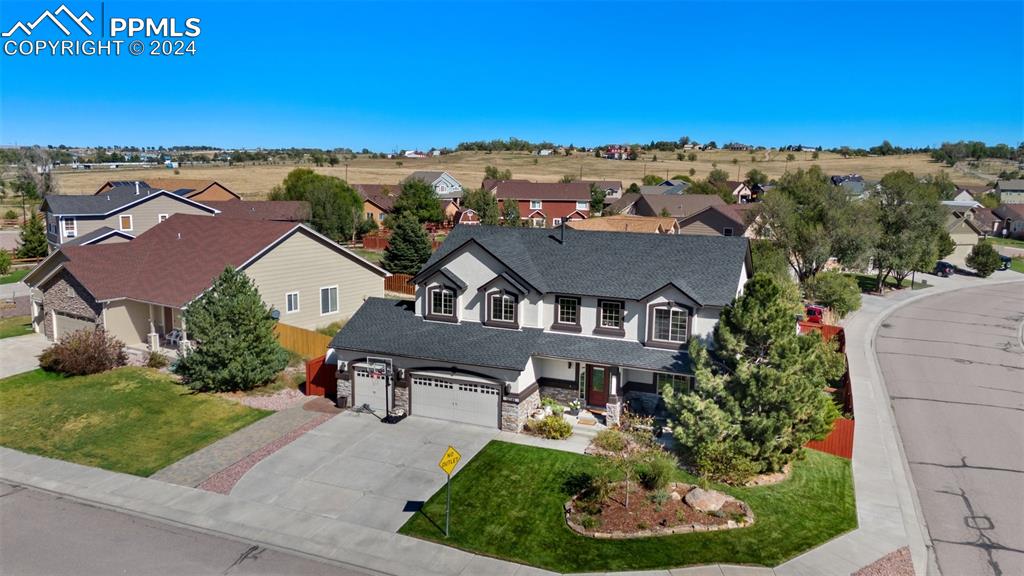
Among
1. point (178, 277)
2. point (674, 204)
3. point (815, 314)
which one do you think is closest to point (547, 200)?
point (674, 204)

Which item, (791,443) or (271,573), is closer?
(271,573)

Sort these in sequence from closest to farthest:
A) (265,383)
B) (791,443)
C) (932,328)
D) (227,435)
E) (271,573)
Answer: (271,573) → (791,443) → (227,435) → (265,383) → (932,328)

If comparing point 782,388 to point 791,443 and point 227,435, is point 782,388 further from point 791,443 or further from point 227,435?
point 227,435

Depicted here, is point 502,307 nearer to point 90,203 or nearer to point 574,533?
point 574,533

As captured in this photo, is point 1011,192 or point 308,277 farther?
point 1011,192

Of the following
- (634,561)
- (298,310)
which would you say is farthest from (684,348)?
(298,310)

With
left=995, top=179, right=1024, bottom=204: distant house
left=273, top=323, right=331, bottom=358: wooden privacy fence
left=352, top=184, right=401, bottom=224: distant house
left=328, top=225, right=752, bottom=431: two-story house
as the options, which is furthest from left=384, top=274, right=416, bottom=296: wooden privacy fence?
left=995, top=179, right=1024, bottom=204: distant house
